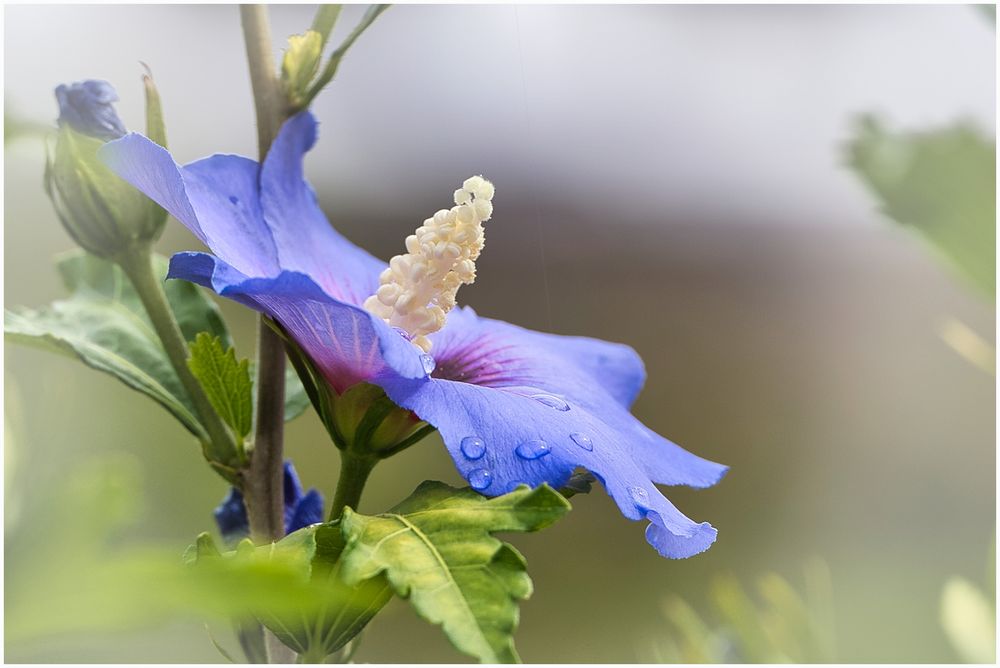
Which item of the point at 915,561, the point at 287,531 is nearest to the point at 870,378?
the point at 915,561

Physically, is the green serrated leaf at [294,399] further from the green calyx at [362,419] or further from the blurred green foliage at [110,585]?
the blurred green foliage at [110,585]

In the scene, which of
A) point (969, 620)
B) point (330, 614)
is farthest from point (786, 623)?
point (330, 614)

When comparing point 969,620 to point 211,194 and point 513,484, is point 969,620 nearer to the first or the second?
point 513,484

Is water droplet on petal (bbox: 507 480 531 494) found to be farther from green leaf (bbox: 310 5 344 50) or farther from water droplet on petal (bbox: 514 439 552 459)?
green leaf (bbox: 310 5 344 50)

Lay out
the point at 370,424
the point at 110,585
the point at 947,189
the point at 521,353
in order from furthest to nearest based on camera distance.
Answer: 1. the point at 521,353
2. the point at 370,424
3. the point at 947,189
4. the point at 110,585

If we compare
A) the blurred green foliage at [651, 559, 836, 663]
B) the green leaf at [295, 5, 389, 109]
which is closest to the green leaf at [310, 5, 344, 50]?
the green leaf at [295, 5, 389, 109]

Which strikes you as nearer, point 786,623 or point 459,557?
point 459,557
